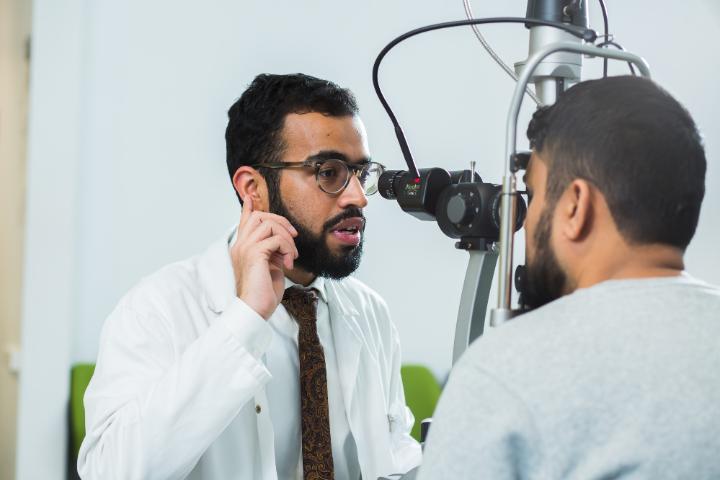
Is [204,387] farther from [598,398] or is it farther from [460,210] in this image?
[598,398]

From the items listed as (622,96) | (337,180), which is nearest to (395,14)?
(337,180)

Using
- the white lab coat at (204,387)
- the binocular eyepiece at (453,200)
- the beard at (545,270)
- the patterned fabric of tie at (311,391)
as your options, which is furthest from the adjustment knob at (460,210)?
the patterned fabric of tie at (311,391)

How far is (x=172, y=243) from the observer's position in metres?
2.79

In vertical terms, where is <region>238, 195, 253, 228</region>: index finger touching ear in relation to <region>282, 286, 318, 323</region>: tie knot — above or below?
above

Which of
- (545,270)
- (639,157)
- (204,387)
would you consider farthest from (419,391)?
(639,157)

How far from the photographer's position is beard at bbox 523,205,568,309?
33.3 inches

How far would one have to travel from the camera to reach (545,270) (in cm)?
86

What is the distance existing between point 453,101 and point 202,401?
85.7 inches

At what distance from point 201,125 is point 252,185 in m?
1.20

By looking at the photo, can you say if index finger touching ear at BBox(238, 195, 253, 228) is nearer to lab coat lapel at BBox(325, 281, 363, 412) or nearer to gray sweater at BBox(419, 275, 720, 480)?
lab coat lapel at BBox(325, 281, 363, 412)

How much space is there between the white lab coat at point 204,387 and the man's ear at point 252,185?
0.42 ft

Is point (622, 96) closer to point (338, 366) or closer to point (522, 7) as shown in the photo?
point (338, 366)

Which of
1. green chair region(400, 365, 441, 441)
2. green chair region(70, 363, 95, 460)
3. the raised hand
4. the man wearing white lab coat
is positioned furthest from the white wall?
the raised hand

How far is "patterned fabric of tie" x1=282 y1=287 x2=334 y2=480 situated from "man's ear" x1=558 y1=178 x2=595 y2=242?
81 centimetres
